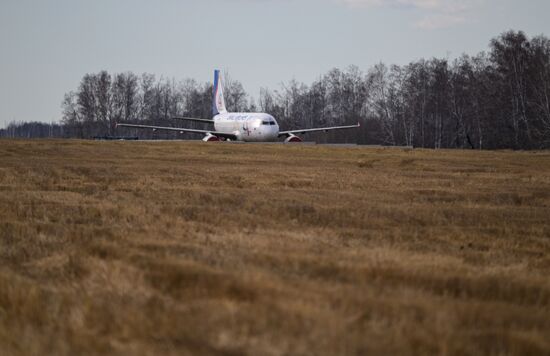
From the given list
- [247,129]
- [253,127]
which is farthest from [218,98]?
[253,127]

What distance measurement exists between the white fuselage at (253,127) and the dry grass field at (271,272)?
124ft

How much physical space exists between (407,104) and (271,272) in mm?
73826

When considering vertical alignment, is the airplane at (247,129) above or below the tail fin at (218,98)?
below

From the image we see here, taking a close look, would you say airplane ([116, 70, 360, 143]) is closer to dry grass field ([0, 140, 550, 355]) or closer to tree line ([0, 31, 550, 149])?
tree line ([0, 31, 550, 149])

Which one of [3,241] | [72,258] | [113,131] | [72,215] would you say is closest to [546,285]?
[72,258]

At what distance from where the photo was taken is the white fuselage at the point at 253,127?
169 feet

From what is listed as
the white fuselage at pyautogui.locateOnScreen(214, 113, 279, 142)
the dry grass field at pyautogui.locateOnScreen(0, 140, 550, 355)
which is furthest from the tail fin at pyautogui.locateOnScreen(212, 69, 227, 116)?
the dry grass field at pyautogui.locateOnScreen(0, 140, 550, 355)

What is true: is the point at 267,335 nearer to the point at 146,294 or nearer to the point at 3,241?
the point at 146,294

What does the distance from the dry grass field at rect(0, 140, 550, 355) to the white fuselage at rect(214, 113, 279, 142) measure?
1490 inches

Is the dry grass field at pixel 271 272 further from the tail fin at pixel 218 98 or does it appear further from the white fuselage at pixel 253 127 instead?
the tail fin at pixel 218 98

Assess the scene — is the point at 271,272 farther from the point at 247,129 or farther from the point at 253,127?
the point at 247,129

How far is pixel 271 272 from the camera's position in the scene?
5.57m

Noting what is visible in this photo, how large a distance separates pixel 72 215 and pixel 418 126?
67.0 m

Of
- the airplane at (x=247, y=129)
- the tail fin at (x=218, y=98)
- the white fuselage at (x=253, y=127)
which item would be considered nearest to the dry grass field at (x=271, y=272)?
the airplane at (x=247, y=129)
